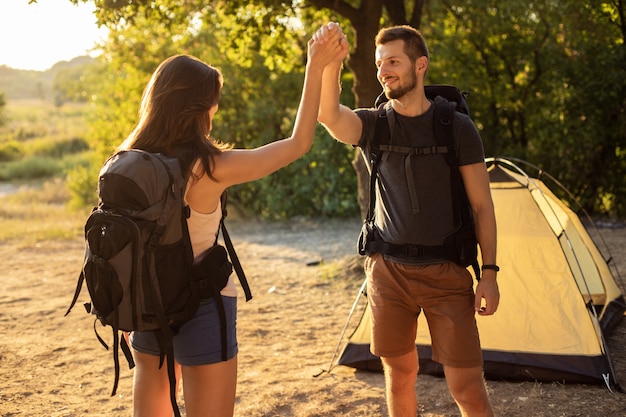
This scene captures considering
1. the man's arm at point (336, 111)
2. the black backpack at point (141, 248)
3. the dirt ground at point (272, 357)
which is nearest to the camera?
the black backpack at point (141, 248)

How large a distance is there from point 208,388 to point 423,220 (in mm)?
1136

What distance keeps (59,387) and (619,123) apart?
8.41 meters

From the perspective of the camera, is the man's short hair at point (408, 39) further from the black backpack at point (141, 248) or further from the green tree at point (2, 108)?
the green tree at point (2, 108)

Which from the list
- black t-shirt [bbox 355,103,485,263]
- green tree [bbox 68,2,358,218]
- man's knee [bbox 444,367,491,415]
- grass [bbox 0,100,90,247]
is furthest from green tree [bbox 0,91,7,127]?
man's knee [bbox 444,367,491,415]

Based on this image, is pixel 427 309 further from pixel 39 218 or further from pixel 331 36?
pixel 39 218

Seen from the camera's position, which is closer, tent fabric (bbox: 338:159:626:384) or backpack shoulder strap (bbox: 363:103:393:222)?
backpack shoulder strap (bbox: 363:103:393:222)

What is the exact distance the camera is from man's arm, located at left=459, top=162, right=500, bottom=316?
312 cm

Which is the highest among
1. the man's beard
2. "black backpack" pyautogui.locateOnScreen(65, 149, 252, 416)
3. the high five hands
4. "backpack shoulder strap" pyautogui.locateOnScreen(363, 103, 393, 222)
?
the high five hands

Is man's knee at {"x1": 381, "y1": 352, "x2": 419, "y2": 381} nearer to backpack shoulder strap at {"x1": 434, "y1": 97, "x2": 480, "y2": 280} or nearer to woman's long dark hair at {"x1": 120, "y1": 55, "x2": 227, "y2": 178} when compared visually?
backpack shoulder strap at {"x1": 434, "y1": 97, "x2": 480, "y2": 280}

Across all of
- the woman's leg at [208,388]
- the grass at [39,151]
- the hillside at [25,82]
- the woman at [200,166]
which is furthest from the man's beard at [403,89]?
the hillside at [25,82]

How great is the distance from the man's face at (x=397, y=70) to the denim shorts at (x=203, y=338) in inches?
45.1

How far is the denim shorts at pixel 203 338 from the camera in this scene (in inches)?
103

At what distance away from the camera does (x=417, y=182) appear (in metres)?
3.16

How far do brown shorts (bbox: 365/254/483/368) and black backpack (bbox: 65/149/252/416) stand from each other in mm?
989
